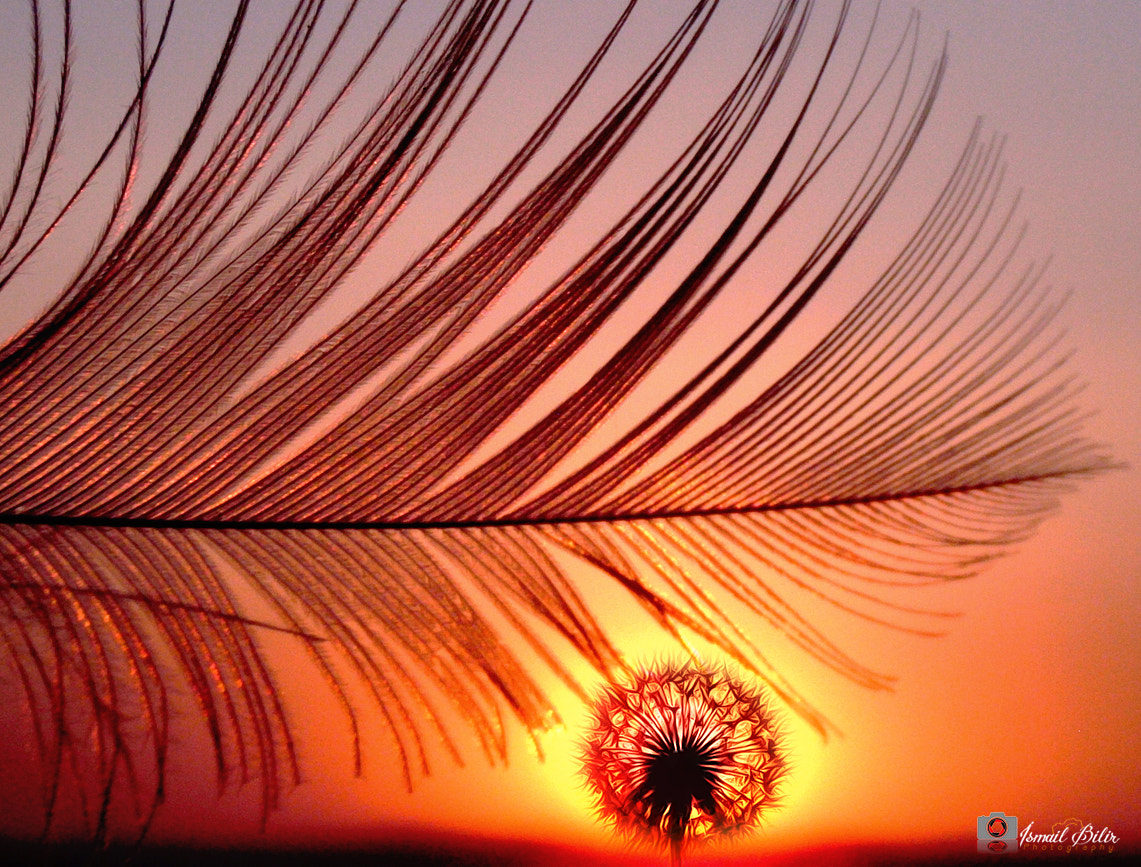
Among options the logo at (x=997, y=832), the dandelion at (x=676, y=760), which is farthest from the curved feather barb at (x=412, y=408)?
the logo at (x=997, y=832)

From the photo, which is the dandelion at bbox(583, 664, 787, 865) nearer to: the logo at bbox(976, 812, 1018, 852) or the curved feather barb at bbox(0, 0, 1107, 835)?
the curved feather barb at bbox(0, 0, 1107, 835)

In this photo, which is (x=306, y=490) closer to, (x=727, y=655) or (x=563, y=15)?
(x=727, y=655)

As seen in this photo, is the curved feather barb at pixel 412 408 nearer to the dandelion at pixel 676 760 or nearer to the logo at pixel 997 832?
the dandelion at pixel 676 760

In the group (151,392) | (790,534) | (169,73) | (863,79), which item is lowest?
(790,534)

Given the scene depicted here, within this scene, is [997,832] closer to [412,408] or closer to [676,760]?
[676,760]

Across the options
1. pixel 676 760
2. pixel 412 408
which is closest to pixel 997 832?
pixel 676 760

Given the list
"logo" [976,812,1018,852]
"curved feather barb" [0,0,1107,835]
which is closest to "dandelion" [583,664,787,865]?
"curved feather barb" [0,0,1107,835]

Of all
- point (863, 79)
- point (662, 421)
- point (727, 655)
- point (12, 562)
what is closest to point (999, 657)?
point (727, 655)
